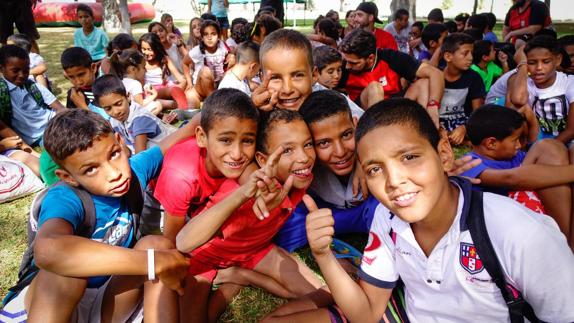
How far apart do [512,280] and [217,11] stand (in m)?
9.24

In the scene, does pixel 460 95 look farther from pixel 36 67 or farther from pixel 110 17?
pixel 110 17

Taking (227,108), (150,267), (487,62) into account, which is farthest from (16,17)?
(487,62)

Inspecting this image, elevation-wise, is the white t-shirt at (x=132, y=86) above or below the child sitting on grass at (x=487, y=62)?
below

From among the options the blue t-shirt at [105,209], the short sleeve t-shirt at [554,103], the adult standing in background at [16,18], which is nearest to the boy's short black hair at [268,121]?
the blue t-shirt at [105,209]

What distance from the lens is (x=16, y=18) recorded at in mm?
7188

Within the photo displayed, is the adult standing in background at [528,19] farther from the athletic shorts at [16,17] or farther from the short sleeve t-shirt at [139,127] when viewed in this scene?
the athletic shorts at [16,17]

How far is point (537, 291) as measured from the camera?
1.20m

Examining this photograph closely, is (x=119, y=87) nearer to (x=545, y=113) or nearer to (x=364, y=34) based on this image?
(x=364, y=34)

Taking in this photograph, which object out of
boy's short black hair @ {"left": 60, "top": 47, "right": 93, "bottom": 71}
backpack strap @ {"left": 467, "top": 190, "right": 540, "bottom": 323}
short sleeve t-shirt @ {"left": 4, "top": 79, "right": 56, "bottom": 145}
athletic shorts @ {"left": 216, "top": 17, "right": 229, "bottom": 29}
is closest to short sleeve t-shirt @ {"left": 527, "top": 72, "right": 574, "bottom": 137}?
backpack strap @ {"left": 467, "top": 190, "right": 540, "bottom": 323}

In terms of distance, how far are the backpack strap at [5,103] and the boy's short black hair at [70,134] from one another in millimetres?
2672

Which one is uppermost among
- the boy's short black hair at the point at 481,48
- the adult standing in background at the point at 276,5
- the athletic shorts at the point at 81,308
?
the adult standing in background at the point at 276,5

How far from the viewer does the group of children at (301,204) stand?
135 centimetres

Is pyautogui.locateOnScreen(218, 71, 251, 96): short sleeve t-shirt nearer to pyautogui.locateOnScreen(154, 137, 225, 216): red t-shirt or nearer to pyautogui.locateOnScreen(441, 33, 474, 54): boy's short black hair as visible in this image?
pyautogui.locateOnScreen(154, 137, 225, 216): red t-shirt

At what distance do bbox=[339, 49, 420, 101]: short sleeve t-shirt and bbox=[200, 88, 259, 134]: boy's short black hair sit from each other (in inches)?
A: 88.0
